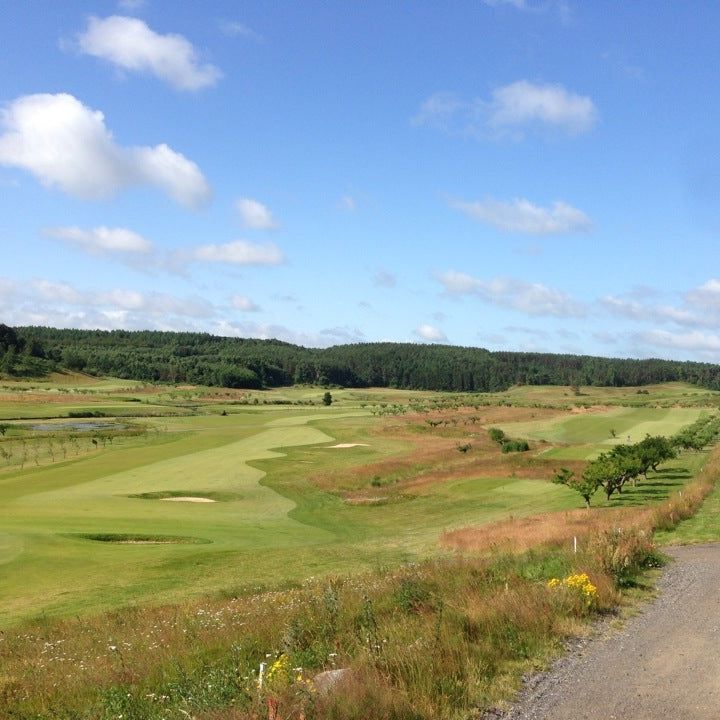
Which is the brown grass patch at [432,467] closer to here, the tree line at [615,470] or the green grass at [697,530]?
the tree line at [615,470]

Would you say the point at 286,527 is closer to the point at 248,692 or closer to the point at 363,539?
the point at 363,539

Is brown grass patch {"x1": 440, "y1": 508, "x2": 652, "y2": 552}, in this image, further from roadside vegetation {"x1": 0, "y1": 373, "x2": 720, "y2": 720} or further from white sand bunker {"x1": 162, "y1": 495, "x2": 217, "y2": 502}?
white sand bunker {"x1": 162, "y1": 495, "x2": 217, "y2": 502}

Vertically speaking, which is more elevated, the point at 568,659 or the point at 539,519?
the point at 568,659

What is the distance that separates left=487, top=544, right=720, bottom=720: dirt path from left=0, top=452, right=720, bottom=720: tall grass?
1.35ft

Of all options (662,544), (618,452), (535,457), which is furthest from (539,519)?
(535,457)

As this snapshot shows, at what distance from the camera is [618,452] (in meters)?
44.0

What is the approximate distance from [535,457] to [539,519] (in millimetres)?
30473

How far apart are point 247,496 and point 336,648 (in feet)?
123

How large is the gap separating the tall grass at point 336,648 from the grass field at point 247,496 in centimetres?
721

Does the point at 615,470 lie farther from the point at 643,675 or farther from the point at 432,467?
the point at 643,675

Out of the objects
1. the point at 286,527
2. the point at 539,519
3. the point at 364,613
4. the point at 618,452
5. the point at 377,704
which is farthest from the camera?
the point at 618,452

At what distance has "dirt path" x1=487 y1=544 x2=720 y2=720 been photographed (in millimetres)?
8039

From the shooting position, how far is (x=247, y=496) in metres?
46.6

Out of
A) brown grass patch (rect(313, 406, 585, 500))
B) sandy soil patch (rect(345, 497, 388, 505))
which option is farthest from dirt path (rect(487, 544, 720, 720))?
brown grass patch (rect(313, 406, 585, 500))
